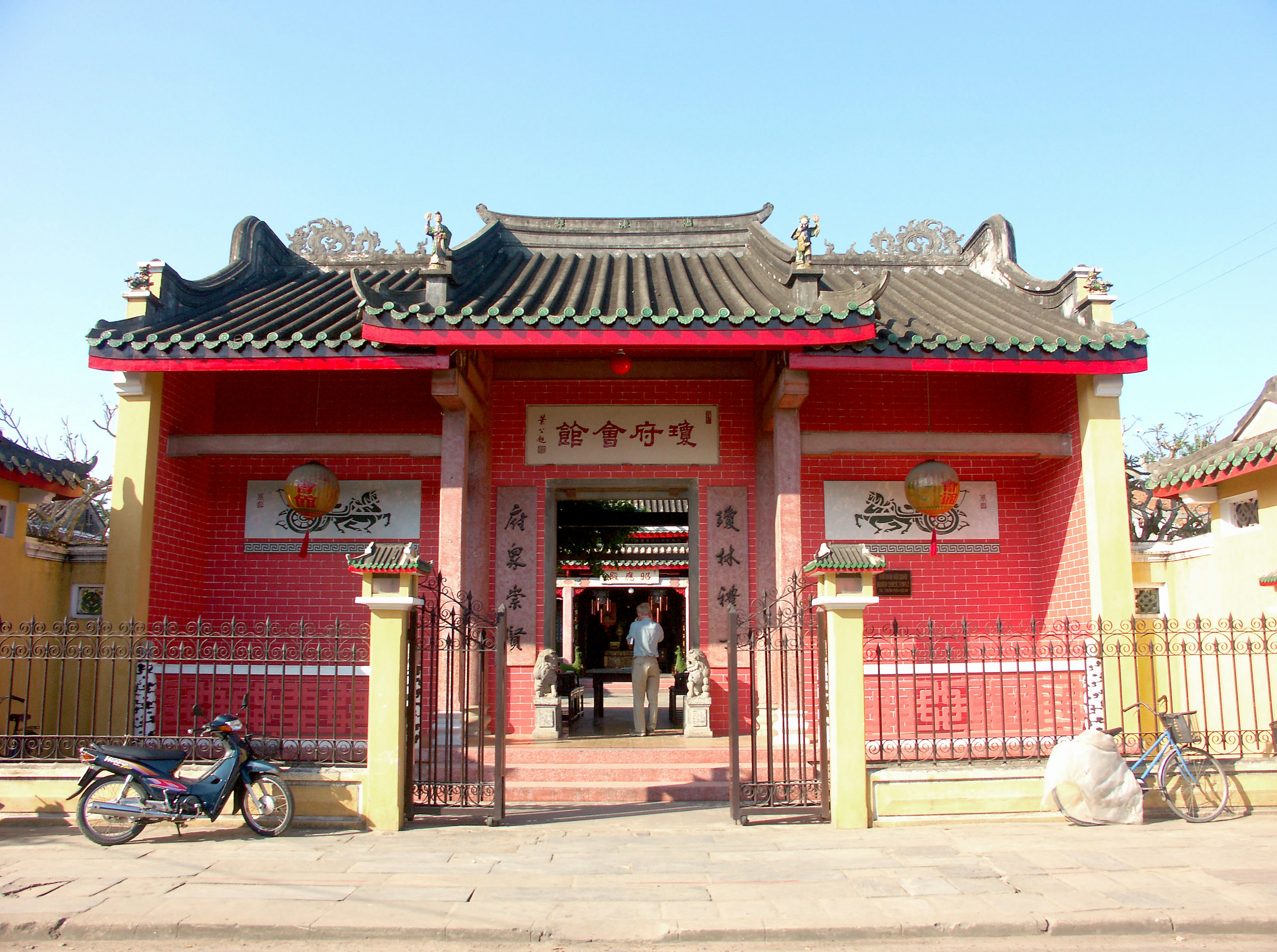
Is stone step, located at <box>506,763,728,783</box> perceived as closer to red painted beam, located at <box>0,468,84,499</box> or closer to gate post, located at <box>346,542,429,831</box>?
gate post, located at <box>346,542,429,831</box>

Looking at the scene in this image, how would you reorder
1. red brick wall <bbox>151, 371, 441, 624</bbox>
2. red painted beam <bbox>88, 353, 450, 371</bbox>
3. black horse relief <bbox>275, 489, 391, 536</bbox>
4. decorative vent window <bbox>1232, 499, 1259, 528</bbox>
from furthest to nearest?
black horse relief <bbox>275, 489, 391, 536</bbox> < red brick wall <bbox>151, 371, 441, 624</bbox> < decorative vent window <bbox>1232, 499, 1259, 528</bbox> < red painted beam <bbox>88, 353, 450, 371</bbox>

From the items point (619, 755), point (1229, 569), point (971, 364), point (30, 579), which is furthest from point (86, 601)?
point (1229, 569)

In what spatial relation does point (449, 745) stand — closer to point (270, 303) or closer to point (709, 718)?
point (709, 718)

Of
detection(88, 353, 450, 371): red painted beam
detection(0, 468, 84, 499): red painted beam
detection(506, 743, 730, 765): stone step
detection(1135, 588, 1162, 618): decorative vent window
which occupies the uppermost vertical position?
detection(88, 353, 450, 371): red painted beam

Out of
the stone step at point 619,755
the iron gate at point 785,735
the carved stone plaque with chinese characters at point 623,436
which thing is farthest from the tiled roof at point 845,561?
the carved stone plaque with chinese characters at point 623,436

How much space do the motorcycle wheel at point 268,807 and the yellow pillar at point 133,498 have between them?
8.57 ft

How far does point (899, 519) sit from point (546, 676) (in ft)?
12.3

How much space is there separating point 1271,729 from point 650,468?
5406 mm

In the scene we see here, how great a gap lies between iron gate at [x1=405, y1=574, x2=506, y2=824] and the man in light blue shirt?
1.46 meters

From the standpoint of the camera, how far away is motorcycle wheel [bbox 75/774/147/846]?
223 inches

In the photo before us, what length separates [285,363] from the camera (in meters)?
7.60

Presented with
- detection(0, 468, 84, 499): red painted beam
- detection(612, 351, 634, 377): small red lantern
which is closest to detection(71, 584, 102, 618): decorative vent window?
detection(0, 468, 84, 499): red painted beam

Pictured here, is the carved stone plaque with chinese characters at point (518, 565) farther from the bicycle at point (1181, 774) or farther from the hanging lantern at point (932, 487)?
the bicycle at point (1181, 774)

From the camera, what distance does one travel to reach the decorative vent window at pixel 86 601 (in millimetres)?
9078
